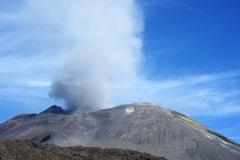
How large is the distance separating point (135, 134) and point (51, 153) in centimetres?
2913

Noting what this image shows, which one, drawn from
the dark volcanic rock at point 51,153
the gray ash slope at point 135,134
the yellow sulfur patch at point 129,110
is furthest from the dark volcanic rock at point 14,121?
the dark volcanic rock at point 51,153

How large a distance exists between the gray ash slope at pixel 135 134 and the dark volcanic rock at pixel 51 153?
15.9m

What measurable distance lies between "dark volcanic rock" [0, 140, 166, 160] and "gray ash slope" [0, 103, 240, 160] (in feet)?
52.1

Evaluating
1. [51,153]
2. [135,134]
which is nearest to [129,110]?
[135,134]

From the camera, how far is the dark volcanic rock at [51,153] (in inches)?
1427

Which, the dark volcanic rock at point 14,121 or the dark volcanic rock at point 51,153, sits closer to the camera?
the dark volcanic rock at point 51,153

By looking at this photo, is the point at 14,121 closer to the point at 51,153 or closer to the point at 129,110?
the point at 129,110

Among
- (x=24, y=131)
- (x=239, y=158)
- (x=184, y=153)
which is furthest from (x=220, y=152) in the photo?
(x=24, y=131)

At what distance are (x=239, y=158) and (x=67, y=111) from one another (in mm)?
56661

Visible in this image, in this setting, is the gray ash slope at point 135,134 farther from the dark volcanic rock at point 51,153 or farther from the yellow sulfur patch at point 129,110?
the dark volcanic rock at point 51,153

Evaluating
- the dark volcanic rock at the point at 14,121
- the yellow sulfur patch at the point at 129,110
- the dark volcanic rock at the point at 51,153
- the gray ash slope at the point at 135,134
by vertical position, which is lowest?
the dark volcanic rock at the point at 51,153

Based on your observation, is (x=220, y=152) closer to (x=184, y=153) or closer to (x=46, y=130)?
(x=184, y=153)

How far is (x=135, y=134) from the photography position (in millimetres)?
66125

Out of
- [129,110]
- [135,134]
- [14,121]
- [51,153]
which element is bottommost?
[51,153]
